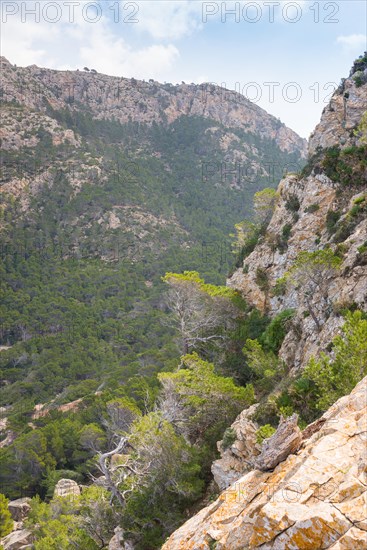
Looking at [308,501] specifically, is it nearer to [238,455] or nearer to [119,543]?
[238,455]

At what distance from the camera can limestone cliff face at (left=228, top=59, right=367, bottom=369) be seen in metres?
17.3

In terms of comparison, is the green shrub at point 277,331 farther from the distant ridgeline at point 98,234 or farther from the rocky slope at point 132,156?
the rocky slope at point 132,156

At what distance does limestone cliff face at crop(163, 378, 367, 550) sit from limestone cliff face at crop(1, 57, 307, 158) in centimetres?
12682

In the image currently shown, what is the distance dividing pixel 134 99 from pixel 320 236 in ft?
482

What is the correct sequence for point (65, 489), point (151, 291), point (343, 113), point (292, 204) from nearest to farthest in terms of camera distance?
point (292, 204)
point (343, 113)
point (65, 489)
point (151, 291)

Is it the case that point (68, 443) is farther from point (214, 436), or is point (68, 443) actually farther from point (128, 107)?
point (128, 107)

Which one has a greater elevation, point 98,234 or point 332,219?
point 98,234

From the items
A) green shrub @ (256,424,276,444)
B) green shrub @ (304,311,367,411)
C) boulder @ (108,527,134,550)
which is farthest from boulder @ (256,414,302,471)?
boulder @ (108,527,134,550)

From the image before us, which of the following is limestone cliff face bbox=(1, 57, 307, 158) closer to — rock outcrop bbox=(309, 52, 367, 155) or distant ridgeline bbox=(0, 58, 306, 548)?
distant ridgeline bbox=(0, 58, 306, 548)

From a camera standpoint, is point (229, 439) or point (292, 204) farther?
point (292, 204)

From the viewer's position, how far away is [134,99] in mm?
152875

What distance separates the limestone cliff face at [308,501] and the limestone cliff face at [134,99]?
126824 millimetres

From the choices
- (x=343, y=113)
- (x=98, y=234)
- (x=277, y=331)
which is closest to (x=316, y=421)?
(x=277, y=331)

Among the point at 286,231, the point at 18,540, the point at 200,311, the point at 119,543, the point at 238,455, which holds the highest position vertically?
the point at 286,231
